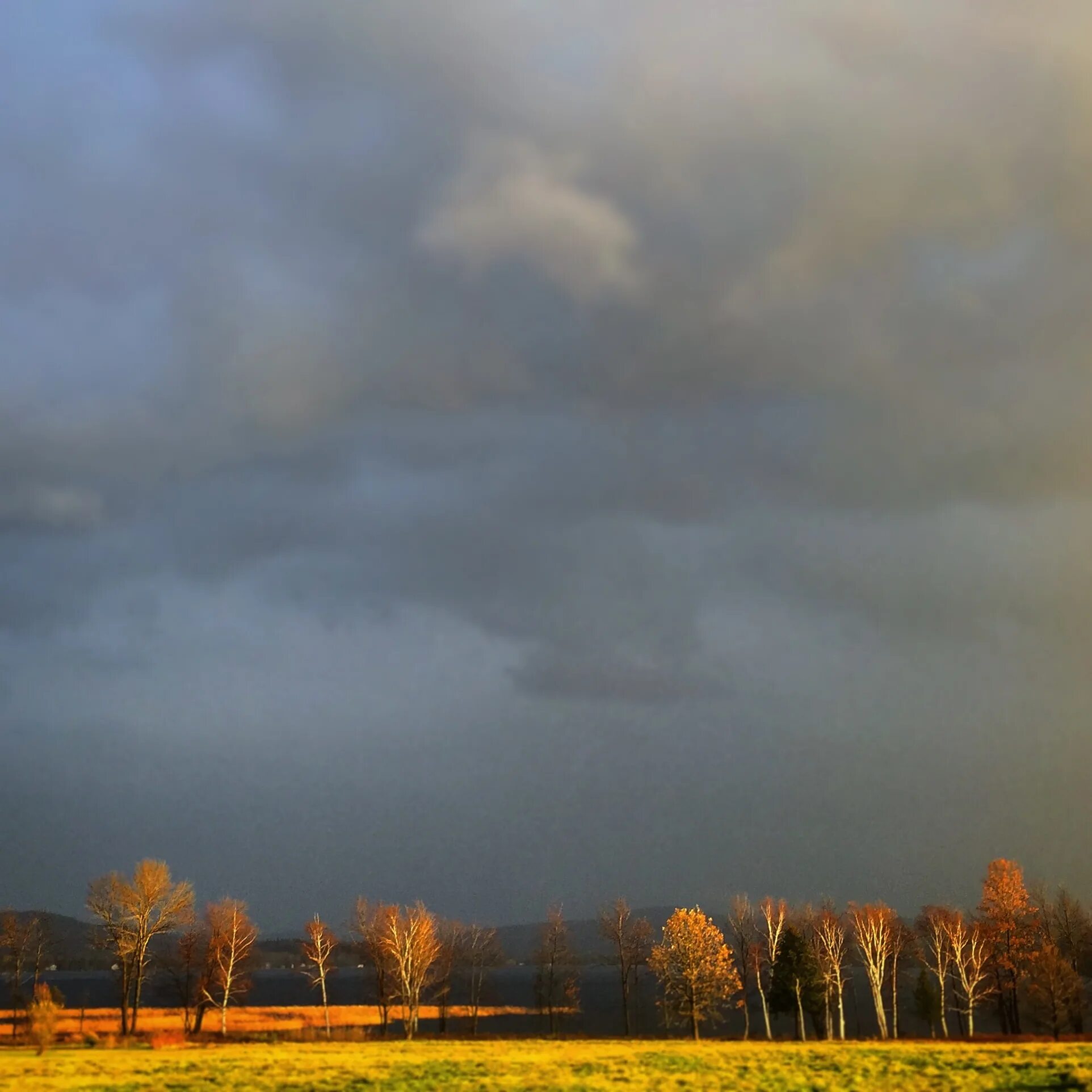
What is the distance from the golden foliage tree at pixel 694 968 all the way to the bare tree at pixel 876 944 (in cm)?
1165

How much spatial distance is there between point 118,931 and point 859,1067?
61.9 m

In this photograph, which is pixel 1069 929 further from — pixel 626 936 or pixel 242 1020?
pixel 242 1020

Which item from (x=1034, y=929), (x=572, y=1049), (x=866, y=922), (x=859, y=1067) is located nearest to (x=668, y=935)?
(x=866, y=922)

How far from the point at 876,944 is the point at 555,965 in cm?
3591

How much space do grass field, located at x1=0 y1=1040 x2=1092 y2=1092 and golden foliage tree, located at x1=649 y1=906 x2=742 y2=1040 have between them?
20245mm

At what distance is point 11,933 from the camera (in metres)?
92.6

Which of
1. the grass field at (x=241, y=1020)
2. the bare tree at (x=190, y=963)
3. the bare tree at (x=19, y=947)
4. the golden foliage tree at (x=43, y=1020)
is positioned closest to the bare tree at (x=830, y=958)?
the grass field at (x=241, y=1020)

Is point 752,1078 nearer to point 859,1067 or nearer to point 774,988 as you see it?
point 859,1067

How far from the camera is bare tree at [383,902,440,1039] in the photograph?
81.8 meters

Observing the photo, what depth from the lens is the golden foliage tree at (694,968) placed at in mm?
81562

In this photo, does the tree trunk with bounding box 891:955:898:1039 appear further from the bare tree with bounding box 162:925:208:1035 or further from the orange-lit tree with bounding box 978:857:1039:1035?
the bare tree with bounding box 162:925:208:1035

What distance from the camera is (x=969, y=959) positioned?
8744 centimetres

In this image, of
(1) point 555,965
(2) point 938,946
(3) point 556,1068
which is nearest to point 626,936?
(1) point 555,965

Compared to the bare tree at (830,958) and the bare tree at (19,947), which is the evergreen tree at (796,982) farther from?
the bare tree at (19,947)
